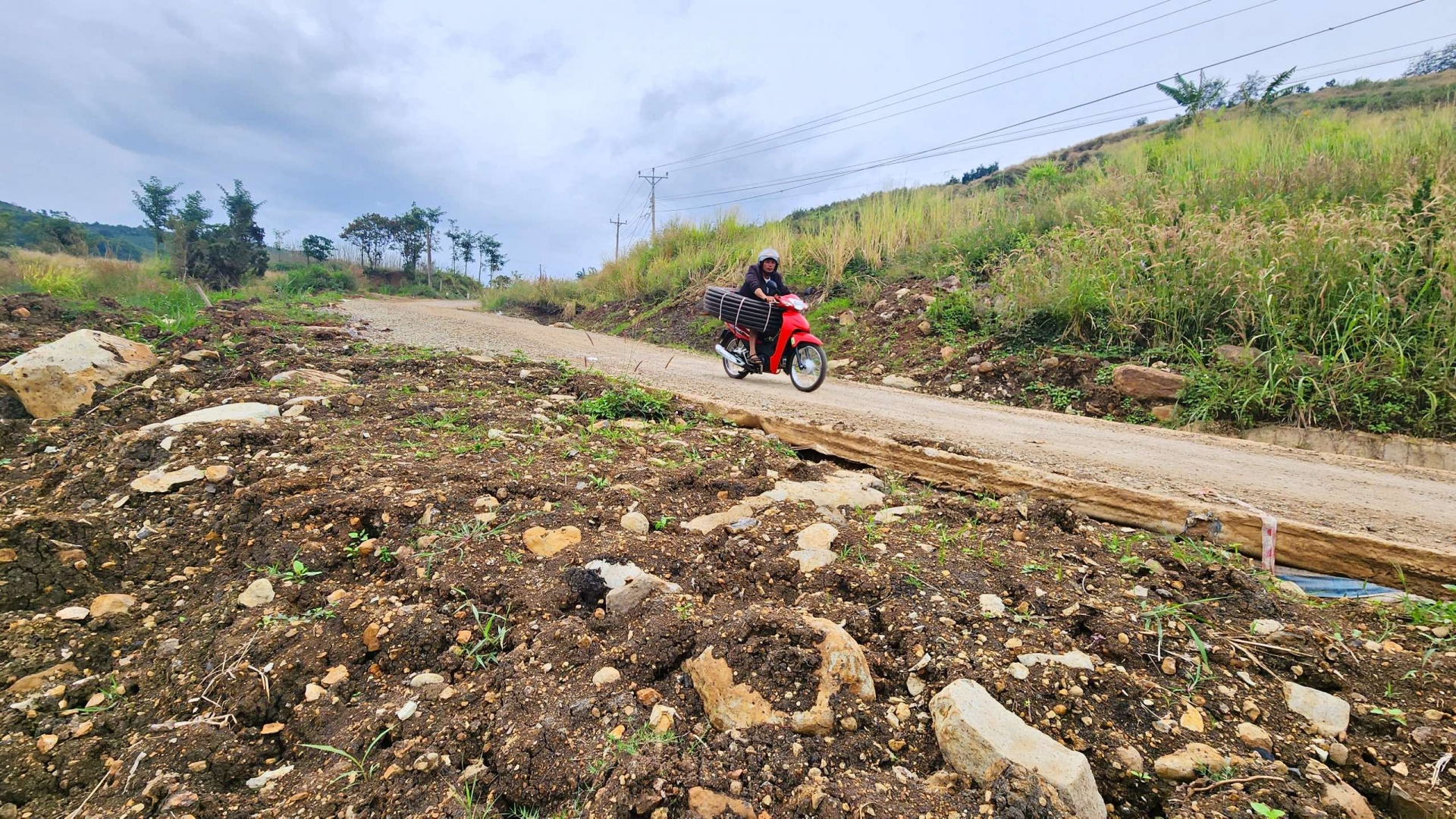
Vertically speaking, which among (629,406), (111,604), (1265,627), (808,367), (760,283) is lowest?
(111,604)

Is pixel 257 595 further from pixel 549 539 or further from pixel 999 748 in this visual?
pixel 999 748

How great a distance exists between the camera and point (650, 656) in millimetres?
1604

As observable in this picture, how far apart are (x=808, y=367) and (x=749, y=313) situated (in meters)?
0.97

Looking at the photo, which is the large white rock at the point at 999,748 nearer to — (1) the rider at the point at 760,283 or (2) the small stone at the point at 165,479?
(2) the small stone at the point at 165,479

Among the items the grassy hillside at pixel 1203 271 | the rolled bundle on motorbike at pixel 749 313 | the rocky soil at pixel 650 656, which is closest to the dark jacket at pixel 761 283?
the rolled bundle on motorbike at pixel 749 313

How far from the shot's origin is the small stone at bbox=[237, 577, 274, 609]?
6.06 feet

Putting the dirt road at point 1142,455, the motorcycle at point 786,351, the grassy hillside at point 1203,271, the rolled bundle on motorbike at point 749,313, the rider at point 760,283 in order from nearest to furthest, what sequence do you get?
1. the dirt road at point 1142,455
2. the grassy hillside at point 1203,271
3. the motorcycle at point 786,351
4. the rolled bundle on motorbike at point 749,313
5. the rider at point 760,283

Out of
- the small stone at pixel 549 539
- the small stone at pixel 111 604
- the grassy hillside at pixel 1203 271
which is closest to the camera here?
the small stone at pixel 111 604

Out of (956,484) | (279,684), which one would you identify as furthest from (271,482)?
(956,484)

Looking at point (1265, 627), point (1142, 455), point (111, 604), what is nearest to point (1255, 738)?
point (1265, 627)

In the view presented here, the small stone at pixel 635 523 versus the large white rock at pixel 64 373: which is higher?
the large white rock at pixel 64 373

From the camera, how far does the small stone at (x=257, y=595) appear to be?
1.85 m

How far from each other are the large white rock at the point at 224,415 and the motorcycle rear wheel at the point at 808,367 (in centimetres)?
455

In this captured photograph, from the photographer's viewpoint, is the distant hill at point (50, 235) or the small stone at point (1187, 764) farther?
the distant hill at point (50, 235)
